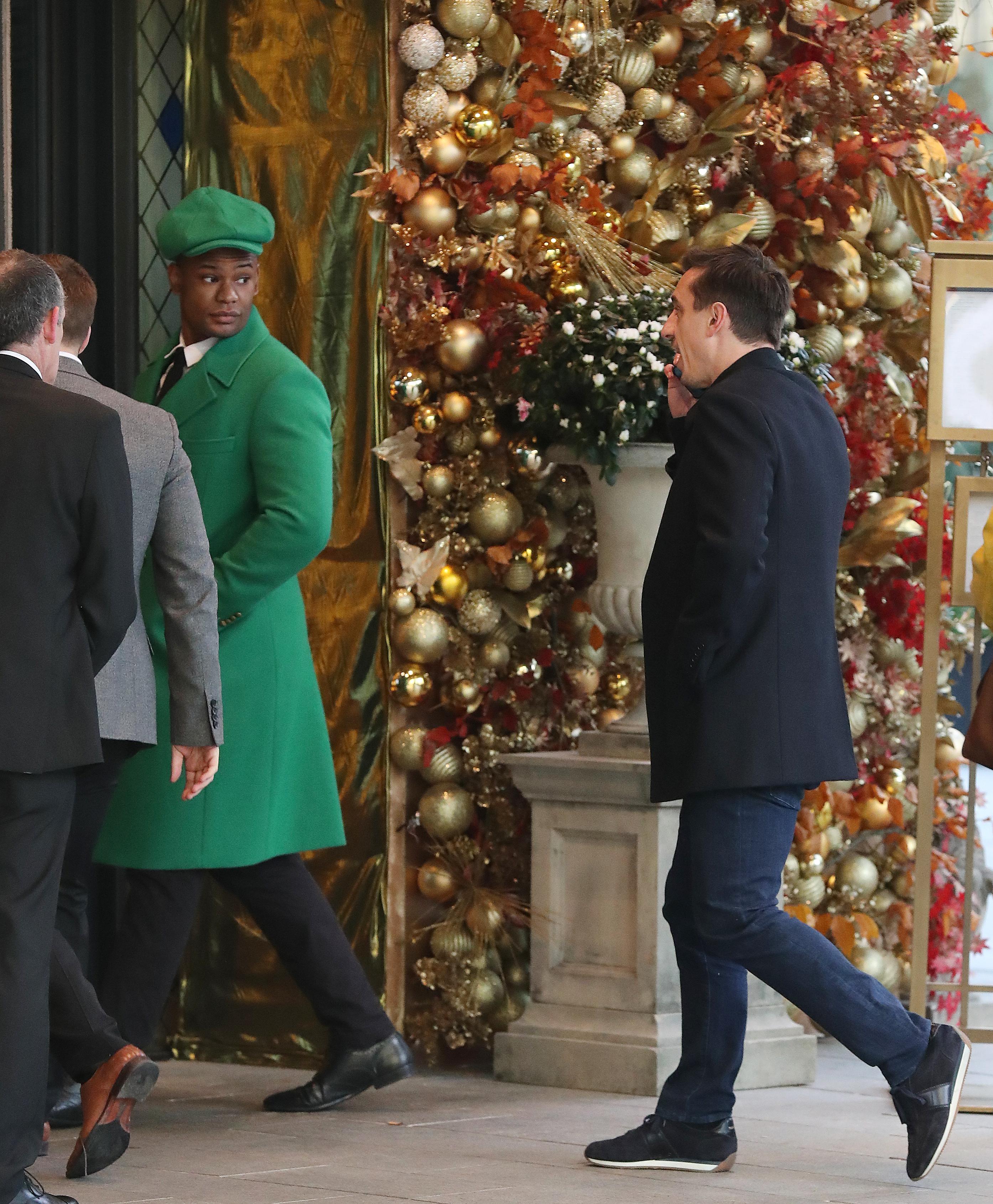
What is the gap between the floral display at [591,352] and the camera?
15.3 ft

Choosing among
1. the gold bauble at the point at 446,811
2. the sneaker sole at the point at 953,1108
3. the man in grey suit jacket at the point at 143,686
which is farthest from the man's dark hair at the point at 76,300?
the sneaker sole at the point at 953,1108

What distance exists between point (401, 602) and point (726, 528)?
4.79 ft

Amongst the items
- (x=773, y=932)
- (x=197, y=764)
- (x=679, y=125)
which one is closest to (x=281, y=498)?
(x=197, y=764)

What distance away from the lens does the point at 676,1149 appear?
12.0 ft

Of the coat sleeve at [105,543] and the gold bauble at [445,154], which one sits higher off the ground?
the gold bauble at [445,154]

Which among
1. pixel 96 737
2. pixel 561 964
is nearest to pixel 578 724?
pixel 561 964

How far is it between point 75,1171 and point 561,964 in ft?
4.50

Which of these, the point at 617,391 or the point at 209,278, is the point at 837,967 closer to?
the point at 617,391

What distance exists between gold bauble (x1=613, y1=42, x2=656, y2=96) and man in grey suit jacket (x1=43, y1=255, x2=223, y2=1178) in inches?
67.8

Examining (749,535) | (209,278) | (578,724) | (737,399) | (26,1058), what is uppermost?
(209,278)

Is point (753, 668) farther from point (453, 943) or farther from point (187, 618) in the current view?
point (453, 943)

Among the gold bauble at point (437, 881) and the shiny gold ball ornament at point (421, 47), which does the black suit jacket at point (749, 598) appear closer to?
the gold bauble at point (437, 881)

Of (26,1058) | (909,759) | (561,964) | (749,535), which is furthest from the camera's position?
(909,759)

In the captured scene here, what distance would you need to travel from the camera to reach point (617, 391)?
14.2 feet
